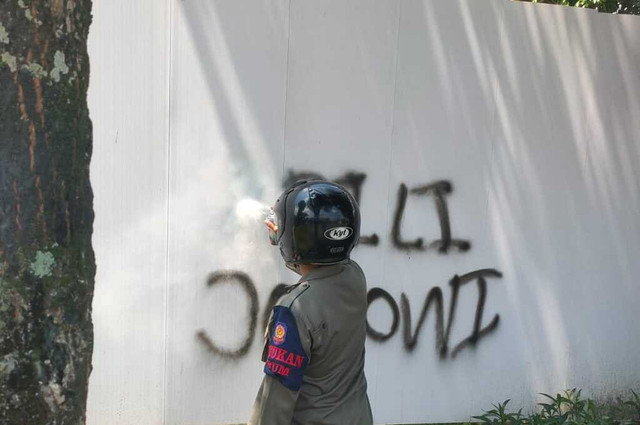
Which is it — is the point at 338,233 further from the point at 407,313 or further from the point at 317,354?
the point at 407,313

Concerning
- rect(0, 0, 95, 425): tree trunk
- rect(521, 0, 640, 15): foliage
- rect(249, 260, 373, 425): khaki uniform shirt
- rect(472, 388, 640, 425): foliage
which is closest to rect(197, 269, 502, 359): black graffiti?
rect(472, 388, 640, 425): foliage

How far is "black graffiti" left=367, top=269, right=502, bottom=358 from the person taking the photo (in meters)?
4.51

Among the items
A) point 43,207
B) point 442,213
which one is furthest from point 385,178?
point 43,207

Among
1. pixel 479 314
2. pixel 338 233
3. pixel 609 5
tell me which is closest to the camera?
pixel 338 233

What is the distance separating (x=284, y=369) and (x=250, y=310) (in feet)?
6.79

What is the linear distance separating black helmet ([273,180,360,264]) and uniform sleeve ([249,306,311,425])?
207 millimetres

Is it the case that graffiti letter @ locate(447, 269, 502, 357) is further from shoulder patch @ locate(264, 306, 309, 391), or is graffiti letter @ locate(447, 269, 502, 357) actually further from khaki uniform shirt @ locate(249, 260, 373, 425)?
shoulder patch @ locate(264, 306, 309, 391)

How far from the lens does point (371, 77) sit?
436cm

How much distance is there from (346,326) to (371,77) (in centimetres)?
228

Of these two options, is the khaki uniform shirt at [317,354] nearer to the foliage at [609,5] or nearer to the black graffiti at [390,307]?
the black graffiti at [390,307]

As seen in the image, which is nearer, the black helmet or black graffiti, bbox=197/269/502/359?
the black helmet

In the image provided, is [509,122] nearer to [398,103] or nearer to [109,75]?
[398,103]

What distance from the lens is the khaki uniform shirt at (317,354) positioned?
7.24 feet

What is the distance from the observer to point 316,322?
2.26 meters
